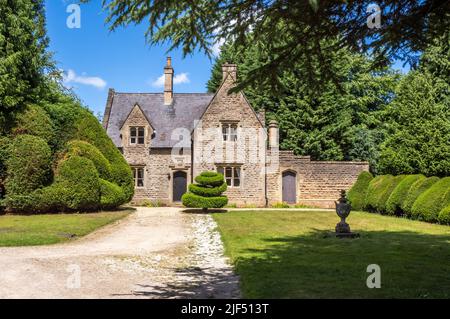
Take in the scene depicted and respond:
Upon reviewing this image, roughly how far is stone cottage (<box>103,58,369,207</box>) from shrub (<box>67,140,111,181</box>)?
6068 millimetres

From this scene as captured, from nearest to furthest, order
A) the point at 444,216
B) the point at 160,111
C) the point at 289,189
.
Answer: the point at 444,216 → the point at 289,189 → the point at 160,111

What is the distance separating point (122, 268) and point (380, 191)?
65.6 feet

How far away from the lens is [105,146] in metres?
25.8

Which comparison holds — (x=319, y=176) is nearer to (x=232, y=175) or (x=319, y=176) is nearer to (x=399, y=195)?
(x=232, y=175)

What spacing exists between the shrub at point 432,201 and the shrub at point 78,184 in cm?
1596

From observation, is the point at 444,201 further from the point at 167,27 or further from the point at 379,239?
the point at 167,27

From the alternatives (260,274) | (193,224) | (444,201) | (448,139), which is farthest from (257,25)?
(448,139)

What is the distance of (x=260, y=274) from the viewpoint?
7.92 meters

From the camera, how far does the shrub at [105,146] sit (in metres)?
25.3

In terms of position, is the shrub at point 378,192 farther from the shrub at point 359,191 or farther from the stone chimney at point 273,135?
the stone chimney at point 273,135

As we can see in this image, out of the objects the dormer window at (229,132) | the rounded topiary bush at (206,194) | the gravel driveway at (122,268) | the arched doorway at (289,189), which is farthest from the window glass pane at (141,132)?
the gravel driveway at (122,268)

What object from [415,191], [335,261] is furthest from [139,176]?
[335,261]

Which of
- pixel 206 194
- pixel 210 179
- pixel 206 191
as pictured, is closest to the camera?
pixel 206 191

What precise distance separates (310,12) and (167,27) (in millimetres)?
2355
